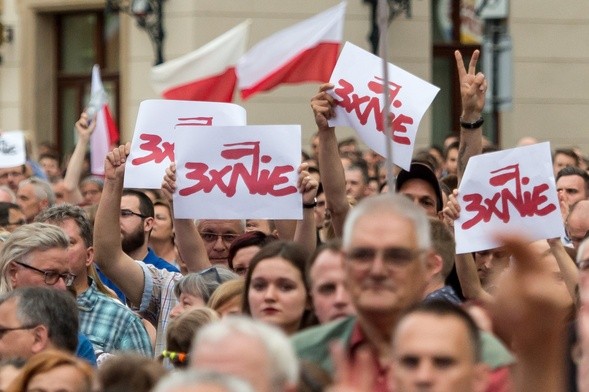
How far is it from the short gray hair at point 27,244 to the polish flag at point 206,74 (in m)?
7.83

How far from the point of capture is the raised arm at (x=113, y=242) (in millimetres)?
9523

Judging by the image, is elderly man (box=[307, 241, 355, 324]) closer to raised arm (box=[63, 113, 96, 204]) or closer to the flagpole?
the flagpole

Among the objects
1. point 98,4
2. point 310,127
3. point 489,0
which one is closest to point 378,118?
point 489,0

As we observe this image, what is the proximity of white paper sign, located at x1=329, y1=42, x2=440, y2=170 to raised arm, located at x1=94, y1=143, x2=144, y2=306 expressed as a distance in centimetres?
120

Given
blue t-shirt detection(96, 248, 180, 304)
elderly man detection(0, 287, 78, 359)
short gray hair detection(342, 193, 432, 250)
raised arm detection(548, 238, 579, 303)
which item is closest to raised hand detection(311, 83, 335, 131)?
raised arm detection(548, 238, 579, 303)

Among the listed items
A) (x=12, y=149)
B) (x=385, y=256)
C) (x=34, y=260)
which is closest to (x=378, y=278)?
(x=385, y=256)

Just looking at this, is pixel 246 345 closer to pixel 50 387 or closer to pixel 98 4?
pixel 50 387

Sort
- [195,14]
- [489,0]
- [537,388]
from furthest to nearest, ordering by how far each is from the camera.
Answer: [195,14]
[489,0]
[537,388]

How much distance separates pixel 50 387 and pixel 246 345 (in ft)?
4.68

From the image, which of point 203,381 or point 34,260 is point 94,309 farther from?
point 203,381

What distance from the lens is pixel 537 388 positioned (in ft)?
16.4

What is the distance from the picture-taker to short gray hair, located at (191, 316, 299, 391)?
5.10 m

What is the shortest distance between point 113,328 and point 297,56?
7.59 m

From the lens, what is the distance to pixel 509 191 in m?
9.51
